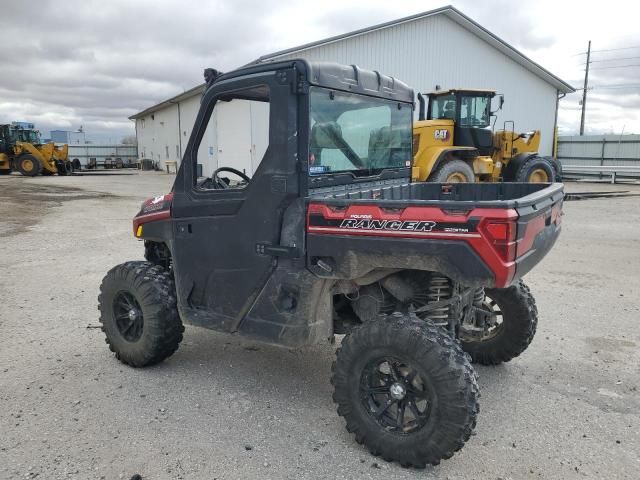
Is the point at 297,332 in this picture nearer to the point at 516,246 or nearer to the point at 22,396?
the point at 516,246

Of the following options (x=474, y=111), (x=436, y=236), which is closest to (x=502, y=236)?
(x=436, y=236)

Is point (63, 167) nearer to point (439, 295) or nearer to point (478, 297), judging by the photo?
point (478, 297)

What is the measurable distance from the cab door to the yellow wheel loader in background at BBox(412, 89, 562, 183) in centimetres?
925

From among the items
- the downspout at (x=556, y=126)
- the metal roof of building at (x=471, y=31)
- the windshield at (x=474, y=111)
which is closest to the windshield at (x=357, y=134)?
the windshield at (x=474, y=111)

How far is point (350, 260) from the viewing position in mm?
3086

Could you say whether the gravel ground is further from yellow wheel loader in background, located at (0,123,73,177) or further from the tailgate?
yellow wheel loader in background, located at (0,123,73,177)

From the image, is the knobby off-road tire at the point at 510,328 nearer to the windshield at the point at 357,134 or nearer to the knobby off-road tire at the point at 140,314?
the windshield at the point at 357,134

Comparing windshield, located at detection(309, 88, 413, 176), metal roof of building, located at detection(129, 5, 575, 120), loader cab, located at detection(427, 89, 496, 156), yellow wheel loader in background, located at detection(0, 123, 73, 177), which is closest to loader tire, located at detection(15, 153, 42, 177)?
yellow wheel loader in background, located at detection(0, 123, 73, 177)

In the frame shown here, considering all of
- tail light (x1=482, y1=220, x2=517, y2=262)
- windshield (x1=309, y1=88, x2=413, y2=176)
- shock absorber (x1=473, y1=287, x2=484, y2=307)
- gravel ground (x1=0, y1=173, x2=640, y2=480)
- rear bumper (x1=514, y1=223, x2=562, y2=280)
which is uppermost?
windshield (x1=309, y1=88, x2=413, y2=176)

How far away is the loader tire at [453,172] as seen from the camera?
1233 centimetres

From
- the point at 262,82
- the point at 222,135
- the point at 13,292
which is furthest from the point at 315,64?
the point at 222,135

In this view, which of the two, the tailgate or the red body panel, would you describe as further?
the red body panel

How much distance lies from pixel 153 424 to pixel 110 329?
121 cm

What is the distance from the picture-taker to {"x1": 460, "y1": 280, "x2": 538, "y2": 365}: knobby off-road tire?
158 inches
